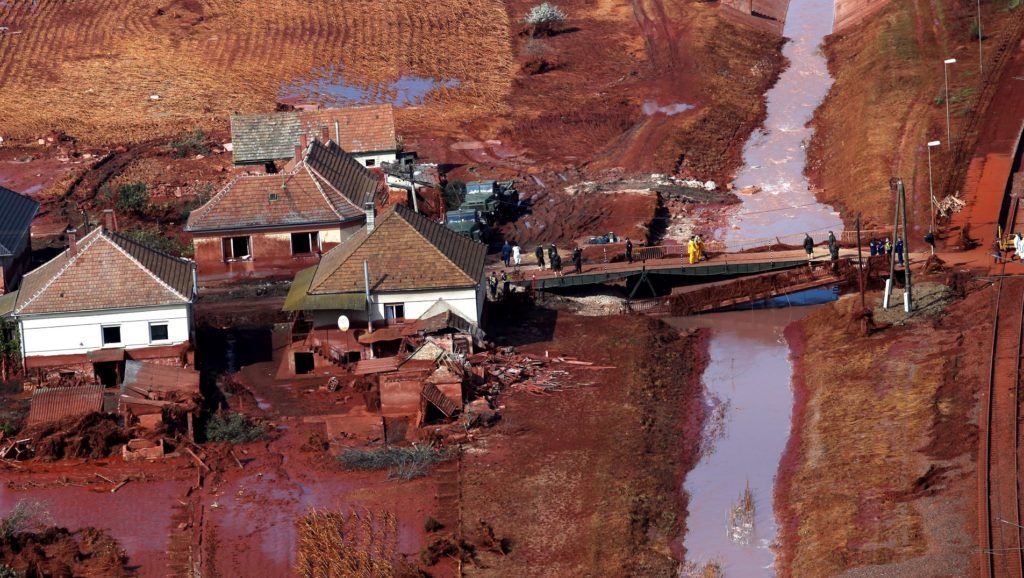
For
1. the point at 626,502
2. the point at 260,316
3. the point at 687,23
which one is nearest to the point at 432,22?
the point at 687,23

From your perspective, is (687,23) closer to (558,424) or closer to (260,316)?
(260,316)

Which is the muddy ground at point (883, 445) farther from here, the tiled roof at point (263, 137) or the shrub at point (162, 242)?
the tiled roof at point (263, 137)

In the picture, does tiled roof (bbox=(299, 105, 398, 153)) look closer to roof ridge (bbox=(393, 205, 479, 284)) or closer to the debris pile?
roof ridge (bbox=(393, 205, 479, 284))

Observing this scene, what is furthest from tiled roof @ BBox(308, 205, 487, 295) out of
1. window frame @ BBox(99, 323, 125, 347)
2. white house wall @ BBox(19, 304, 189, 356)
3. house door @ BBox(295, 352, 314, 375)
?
window frame @ BBox(99, 323, 125, 347)

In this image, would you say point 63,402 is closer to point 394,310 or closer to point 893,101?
point 394,310

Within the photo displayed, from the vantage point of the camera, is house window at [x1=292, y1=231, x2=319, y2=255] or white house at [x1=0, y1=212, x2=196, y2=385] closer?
white house at [x1=0, y1=212, x2=196, y2=385]

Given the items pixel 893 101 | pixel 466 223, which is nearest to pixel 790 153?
pixel 893 101
